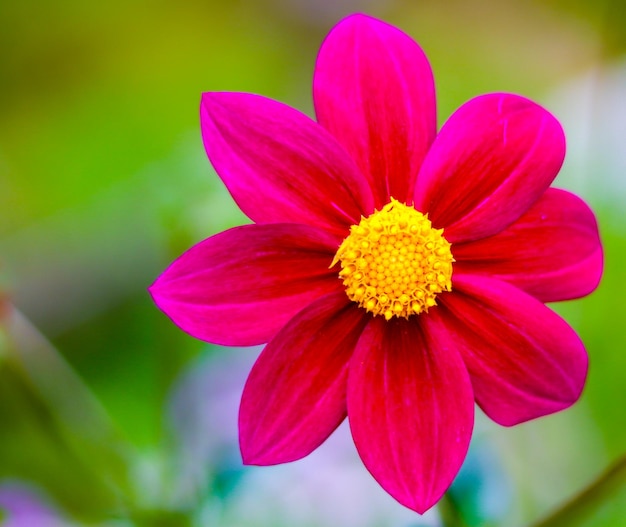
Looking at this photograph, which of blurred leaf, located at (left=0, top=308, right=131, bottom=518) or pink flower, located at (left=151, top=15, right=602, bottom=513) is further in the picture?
blurred leaf, located at (left=0, top=308, right=131, bottom=518)

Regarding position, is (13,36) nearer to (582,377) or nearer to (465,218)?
(465,218)

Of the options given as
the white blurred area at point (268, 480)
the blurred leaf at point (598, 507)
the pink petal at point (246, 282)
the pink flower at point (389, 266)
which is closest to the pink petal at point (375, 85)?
the pink flower at point (389, 266)

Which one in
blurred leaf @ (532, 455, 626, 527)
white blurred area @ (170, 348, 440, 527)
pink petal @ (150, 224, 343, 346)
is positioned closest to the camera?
pink petal @ (150, 224, 343, 346)

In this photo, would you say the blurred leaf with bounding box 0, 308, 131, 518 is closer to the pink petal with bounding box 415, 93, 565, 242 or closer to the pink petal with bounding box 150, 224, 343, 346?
the pink petal with bounding box 150, 224, 343, 346

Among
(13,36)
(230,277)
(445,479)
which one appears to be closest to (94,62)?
(13,36)

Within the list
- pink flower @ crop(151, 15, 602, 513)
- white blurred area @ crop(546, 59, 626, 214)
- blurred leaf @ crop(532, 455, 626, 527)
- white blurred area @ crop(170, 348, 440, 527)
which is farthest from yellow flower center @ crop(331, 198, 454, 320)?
white blurred area @ crop(546, 59, 626, 214)
